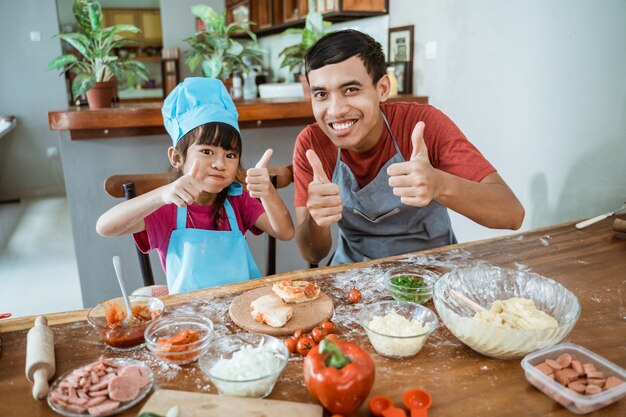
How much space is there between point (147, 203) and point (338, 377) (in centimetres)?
95

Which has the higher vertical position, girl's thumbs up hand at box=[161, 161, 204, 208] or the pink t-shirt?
girl's thumbs up hand at box=[161, 161, 204, 208]

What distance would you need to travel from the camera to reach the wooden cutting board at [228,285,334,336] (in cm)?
110

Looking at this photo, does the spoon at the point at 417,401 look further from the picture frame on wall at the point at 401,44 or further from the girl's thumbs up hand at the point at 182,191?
the picture frame on wall at the point at 401,44

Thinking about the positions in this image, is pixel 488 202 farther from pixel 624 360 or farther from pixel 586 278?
pixel 624 360

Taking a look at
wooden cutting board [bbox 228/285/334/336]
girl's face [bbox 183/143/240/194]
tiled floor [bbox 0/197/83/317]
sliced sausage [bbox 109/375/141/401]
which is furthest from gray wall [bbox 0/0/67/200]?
sliced sausage [bbox 109/375/141/401]

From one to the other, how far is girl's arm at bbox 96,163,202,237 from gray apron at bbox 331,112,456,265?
2.02 ft

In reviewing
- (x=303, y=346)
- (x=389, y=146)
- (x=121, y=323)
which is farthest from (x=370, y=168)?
(x=121, y=323)

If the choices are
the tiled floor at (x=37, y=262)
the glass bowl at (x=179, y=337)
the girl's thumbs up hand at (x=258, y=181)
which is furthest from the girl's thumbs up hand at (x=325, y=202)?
the tiled floor at (x=37, y=262)

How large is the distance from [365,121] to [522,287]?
2.69 ft

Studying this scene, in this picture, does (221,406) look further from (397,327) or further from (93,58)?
(93,58)

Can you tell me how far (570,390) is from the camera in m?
0.84

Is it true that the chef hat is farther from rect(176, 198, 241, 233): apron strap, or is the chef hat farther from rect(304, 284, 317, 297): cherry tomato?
rect(304, 284, 317, 297): cherry tomato

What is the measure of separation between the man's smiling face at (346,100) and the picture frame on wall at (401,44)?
172 centimetres

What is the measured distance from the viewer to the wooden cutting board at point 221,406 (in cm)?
79
